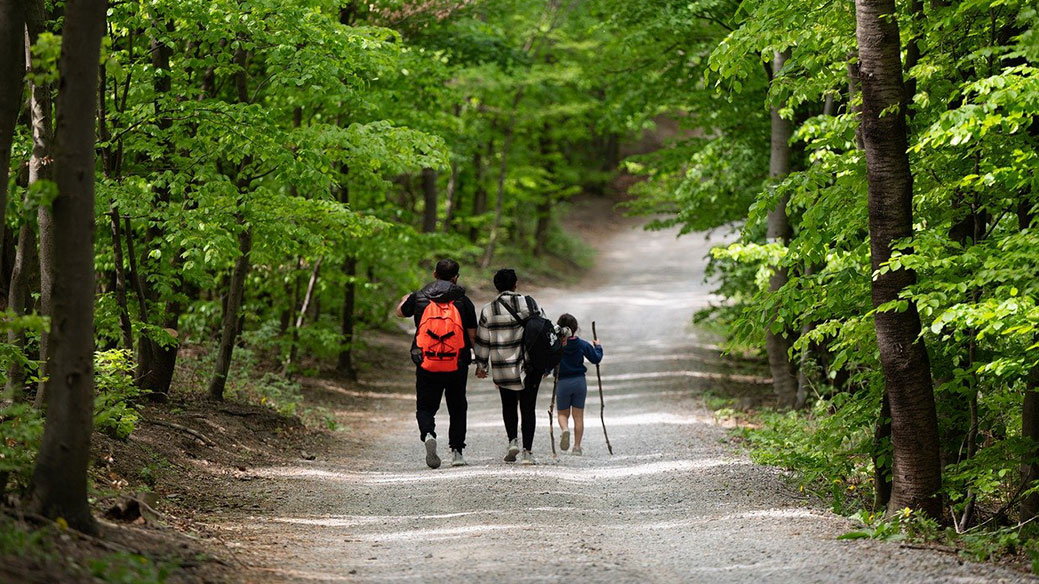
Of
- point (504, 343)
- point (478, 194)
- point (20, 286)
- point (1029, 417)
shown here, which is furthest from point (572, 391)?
point (478, 194)

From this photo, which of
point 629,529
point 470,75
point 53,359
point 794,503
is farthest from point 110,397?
point 470,75

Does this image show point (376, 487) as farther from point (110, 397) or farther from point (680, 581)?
point (680, 581)

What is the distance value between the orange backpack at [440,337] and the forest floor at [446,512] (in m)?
1.12

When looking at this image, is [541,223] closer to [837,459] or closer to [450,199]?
[450,199]

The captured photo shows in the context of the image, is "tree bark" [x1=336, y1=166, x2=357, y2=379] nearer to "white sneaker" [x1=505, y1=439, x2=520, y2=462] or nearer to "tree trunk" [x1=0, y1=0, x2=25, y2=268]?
"white sneaker" [x1=505, y1=439, x2=520, y2=462]

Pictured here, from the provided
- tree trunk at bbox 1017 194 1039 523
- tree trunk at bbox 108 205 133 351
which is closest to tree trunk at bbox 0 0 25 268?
tree trunk at bbox 108 205 133 351

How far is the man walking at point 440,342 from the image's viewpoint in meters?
10.2

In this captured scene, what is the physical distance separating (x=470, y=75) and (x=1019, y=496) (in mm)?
20214

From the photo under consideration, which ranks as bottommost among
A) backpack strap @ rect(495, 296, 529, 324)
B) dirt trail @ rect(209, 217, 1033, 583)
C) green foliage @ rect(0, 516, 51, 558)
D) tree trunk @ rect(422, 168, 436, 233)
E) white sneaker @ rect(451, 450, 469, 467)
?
dirt trail @ rect(209, 217, 1033, 583)

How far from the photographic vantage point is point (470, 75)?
26125 millimetres

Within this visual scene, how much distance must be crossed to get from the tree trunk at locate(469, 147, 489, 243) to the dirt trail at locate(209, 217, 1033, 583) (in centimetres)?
2004

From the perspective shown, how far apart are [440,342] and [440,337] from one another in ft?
0.18

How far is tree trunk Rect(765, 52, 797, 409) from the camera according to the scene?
15.0 meters

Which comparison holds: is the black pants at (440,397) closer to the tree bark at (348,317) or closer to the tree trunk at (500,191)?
the tree bark at (348,317)
